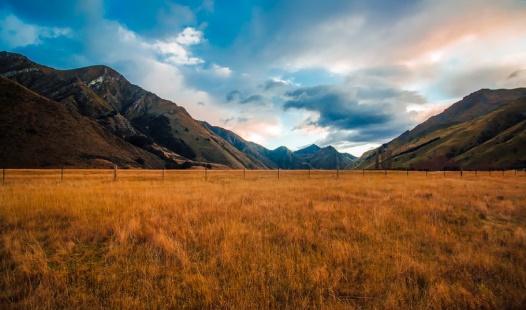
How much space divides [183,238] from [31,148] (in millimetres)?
90203

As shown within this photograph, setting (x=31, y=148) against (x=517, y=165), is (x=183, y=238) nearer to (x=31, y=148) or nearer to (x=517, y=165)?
(x=31, y=148)

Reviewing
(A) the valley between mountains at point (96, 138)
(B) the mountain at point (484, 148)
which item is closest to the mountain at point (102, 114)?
(A) the valley between mountains at point (96, 138)

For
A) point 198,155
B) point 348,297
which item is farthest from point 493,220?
point 198,155

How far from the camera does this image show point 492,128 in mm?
161500

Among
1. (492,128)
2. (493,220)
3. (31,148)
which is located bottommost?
(493,220)

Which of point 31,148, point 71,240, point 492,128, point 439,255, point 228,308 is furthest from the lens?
point 492,128

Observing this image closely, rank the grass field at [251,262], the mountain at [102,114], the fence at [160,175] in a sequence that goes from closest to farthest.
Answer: the grass field at [251,262], the fence at [160,175], the mountain at [102,114]

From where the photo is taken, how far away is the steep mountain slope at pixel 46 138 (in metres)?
67.0

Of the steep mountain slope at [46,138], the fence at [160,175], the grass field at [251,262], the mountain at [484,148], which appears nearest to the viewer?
the grass field at [251,262]

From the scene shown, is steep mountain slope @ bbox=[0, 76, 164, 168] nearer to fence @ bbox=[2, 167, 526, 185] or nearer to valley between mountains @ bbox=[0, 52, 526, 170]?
valley between mountains @ bbox=[0, 52, 526, 170]

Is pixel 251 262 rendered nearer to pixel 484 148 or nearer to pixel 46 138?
pixel 46 138

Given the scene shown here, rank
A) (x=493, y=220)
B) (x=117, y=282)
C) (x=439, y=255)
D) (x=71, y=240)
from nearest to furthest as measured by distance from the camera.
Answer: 1. (x=117, y=282)
2. (x=439, y=255)
3. (x=71, y=240)
4. (x=493, y=220)

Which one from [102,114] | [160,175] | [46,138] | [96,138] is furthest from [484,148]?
[102,114]

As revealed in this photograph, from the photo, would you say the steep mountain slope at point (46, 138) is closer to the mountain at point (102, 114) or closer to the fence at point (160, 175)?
the fence at point (160, 175)
